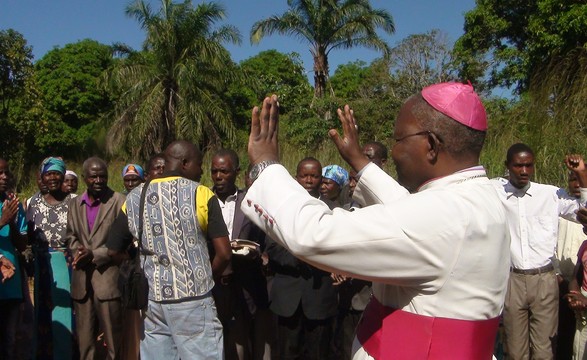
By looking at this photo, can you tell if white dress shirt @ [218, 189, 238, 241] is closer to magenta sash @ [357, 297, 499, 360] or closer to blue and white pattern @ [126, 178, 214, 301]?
blue and white pattern @ [126, 178, 214, 301]

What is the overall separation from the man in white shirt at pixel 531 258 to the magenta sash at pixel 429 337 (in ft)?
11.8

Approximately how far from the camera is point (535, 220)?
Answer: 5.23m

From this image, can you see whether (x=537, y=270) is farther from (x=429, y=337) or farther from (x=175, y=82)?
(x=175, y=82)

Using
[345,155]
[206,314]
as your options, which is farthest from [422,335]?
[206,314]

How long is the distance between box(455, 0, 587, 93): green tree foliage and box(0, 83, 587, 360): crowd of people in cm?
1197

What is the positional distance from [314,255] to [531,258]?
4.08 m

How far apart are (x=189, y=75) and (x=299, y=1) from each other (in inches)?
189

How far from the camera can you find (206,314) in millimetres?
3838

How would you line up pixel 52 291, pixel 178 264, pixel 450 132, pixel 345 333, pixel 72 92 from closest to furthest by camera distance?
pixel 450 132
pixel 178 264
pixel 345 333
pixel 52 291
pixel 72 92

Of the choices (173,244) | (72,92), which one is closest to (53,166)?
(173,244)

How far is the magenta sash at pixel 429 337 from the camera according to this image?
171 centimetres

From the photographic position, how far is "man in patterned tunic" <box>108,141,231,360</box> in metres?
3.78

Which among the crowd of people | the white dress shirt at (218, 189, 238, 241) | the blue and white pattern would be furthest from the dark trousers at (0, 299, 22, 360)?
the blue and white pattern

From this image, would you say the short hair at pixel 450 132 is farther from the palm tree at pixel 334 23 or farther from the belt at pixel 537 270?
the palm tree at pixel 334 23
